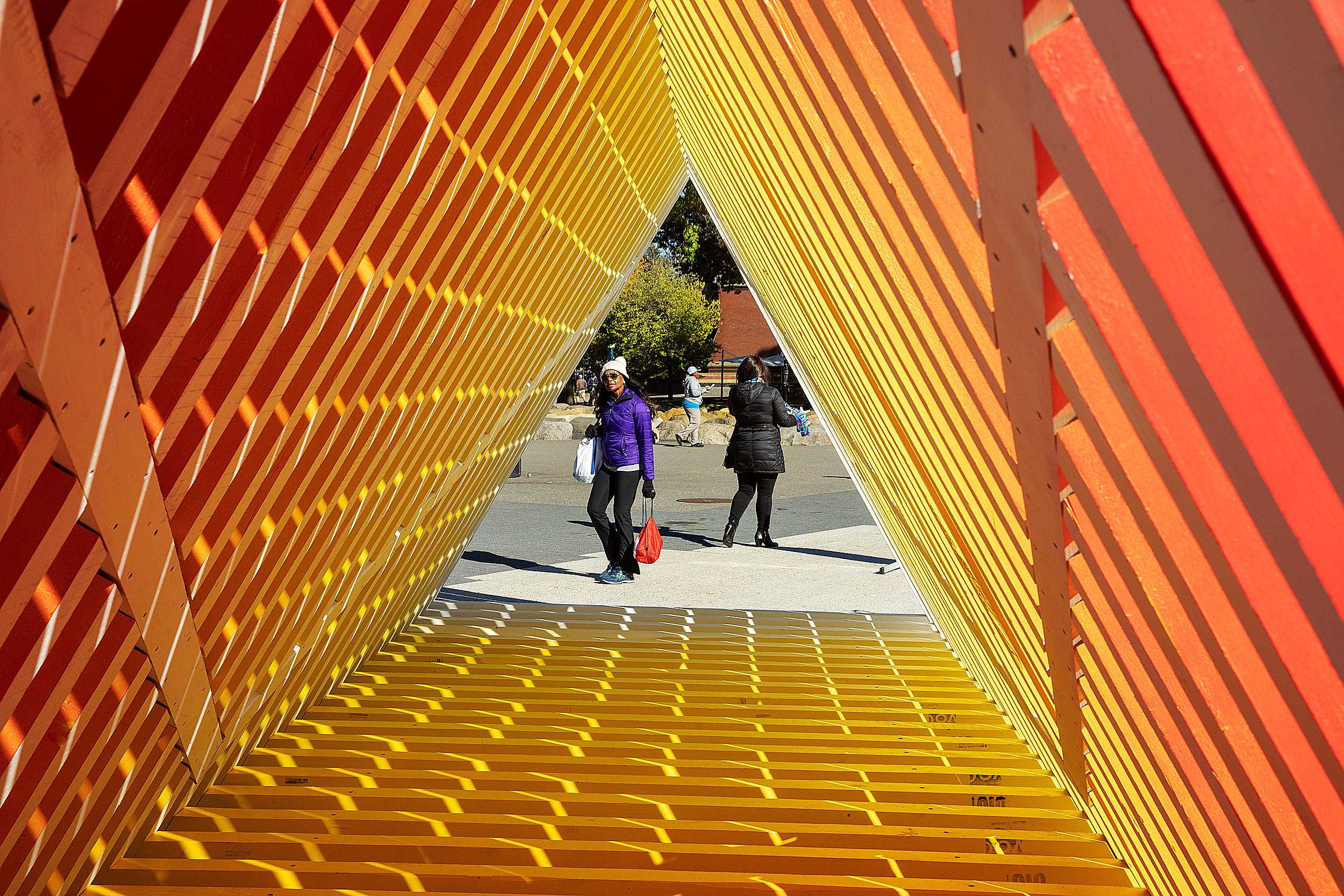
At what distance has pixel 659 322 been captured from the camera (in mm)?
30047

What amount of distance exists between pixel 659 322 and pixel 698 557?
21.3 m

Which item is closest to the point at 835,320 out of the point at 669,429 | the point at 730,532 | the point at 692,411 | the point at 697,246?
the point at 730,532

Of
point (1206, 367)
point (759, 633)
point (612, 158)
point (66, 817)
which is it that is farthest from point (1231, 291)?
point (759, 633)

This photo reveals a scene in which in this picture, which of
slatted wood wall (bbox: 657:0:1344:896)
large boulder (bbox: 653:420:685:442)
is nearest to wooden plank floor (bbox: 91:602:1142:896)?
slatted wood wall (bbox: 657:0:1344:896)

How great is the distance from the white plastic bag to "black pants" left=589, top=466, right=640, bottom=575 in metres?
0.06

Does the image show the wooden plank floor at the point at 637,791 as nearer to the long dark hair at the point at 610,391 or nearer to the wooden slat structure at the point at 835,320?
the wooden slat structure at the point at 835,320

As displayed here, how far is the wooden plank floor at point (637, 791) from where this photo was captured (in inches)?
116

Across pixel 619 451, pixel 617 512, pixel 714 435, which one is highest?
pixel 619 451

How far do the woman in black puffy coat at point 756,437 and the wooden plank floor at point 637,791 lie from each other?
393 centimetres

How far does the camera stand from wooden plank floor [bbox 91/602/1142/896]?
2943 millimetres

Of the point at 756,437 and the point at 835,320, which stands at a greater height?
the point at 835,320

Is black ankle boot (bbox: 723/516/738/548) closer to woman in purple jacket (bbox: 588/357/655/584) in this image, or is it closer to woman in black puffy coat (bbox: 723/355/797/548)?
woman in black puffy coat (bbox: 723/355/797/548)

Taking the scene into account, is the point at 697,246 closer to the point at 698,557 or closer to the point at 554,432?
the point at 554,432

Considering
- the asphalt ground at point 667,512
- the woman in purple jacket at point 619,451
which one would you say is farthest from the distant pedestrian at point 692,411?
the woman in purple jacket at point 619,451
